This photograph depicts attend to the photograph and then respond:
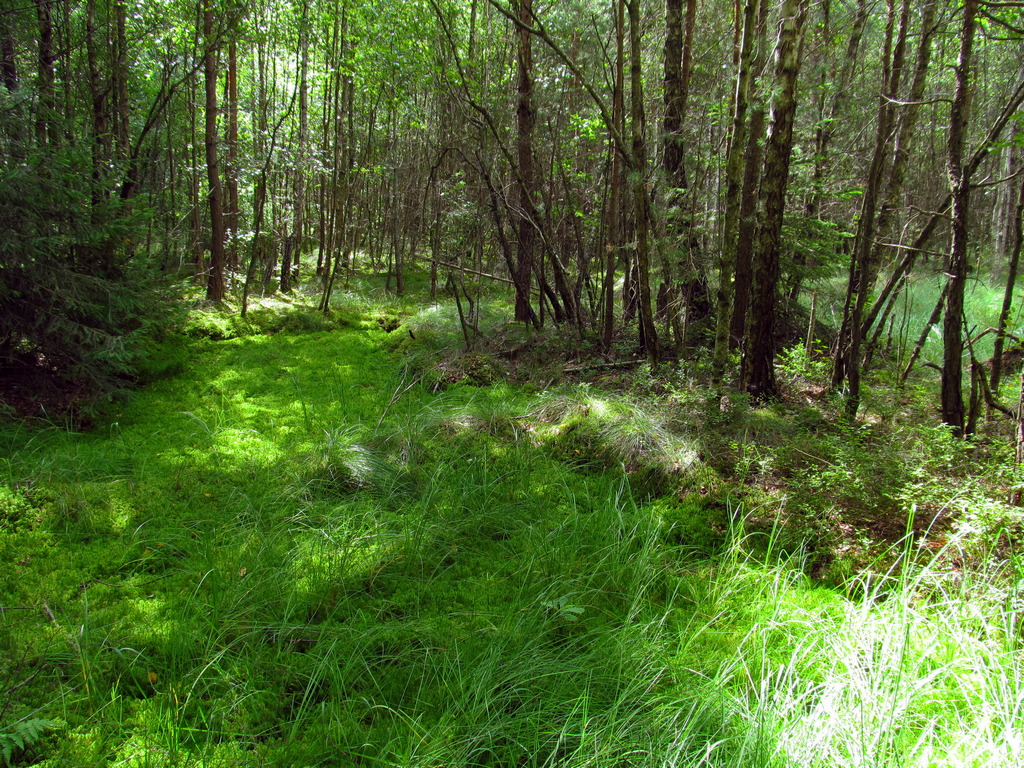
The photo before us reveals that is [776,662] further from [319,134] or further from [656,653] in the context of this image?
[319,134]

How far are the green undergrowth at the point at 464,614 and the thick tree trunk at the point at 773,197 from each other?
1.19 meters

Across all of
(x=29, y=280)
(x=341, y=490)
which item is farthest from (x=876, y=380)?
(x=29, y=280)

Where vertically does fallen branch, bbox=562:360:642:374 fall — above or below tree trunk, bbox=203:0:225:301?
below

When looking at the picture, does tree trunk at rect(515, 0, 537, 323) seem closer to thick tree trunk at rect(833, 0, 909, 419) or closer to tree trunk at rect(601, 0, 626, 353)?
tree trunk at rect(601, 0, 626, 353)

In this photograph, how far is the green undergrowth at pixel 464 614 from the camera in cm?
179

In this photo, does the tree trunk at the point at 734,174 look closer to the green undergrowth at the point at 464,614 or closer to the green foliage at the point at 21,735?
the green undergrowth at the point at 464,614

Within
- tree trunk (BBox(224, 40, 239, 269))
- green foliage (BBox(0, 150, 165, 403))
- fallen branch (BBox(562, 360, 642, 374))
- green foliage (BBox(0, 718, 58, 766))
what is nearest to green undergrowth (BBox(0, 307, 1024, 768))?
green foliage (BBox(0, 718, 58, 766))

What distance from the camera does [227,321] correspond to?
8.10 metres

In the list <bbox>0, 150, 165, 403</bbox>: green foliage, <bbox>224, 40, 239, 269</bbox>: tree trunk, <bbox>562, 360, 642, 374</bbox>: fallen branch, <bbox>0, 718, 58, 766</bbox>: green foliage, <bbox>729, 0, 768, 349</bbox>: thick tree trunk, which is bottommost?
<bbox>0, 718, 58, 766</bbox>: green foliage

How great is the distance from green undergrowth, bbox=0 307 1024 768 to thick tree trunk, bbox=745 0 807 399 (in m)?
1.19

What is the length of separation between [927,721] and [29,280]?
6.38 meters

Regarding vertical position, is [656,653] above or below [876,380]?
below

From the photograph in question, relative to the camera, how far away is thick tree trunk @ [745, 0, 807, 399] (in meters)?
4.57

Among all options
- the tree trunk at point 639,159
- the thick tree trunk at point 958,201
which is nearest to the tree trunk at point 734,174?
the tree trunk at point 639,159
